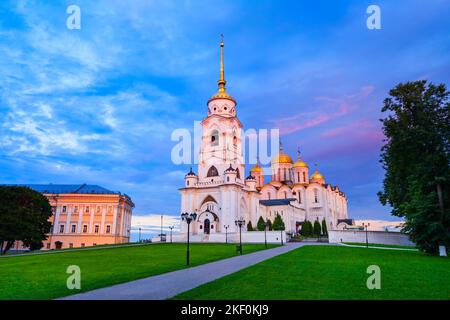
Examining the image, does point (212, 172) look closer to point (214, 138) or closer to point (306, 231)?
point (214, 138)

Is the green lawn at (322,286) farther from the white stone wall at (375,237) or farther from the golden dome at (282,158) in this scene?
the golden dome at (282,158)

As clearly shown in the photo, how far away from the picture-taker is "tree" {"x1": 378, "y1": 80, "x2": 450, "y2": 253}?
23.8 metres

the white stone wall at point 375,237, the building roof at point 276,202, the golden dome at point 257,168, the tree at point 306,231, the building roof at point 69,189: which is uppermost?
the golden dome at point 257,168

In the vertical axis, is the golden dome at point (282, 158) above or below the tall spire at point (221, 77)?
below

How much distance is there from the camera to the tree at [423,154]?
23.8 meters

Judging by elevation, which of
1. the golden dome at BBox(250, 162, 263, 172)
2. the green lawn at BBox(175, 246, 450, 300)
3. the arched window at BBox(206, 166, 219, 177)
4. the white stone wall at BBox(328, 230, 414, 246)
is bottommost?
the green lawn at BBox(175, 246, 450, 300)

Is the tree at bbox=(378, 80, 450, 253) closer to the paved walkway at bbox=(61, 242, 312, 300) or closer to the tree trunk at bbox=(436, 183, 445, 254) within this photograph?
the tree trunk at bbox=(436, 183, 445, 254)

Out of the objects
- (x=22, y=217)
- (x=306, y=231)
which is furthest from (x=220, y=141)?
(x=22, y=217)

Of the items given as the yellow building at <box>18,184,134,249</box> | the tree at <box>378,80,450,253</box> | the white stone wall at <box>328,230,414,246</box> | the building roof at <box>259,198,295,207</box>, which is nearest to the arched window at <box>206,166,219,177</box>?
the building roof at <box>259,198,295,207</box>

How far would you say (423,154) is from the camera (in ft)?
86.9

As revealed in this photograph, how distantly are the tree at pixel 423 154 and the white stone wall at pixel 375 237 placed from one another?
22.2 meters

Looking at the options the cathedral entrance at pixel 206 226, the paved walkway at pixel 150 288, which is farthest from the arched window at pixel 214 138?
the paved walkway at pixel 150 288

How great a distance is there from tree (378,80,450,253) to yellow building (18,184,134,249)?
5456cm
